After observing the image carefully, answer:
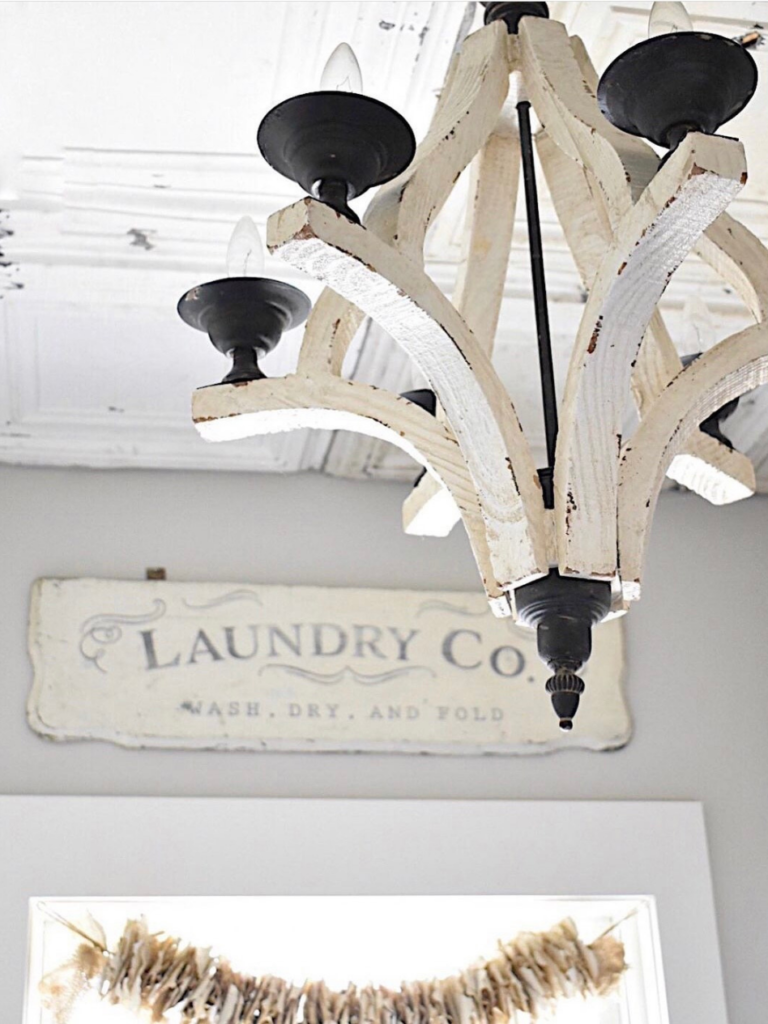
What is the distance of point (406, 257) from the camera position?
0.95 metres

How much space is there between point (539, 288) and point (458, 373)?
0.74 ft

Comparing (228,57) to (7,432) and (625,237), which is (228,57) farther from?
(7,432)

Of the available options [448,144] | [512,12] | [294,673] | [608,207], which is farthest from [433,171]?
[294,673]

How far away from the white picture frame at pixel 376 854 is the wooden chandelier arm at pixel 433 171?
0.96 metres

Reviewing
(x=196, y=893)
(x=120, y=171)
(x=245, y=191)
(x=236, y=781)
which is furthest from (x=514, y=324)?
(x=196, y=893)

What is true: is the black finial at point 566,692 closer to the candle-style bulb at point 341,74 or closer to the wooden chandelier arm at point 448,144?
the wooden chandelier arm at point 448,144

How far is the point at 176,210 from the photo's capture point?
1646mm

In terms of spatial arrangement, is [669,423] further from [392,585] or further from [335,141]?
[392,585]

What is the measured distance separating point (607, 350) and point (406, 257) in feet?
0.52

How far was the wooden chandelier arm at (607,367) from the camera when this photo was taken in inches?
35.0

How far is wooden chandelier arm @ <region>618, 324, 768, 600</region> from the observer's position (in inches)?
39.3

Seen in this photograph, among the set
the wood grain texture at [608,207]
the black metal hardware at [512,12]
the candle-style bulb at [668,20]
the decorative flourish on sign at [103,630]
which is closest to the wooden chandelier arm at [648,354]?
the wood grain texture at [608,207]

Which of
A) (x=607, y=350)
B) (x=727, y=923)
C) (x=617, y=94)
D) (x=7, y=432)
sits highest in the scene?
(x=7, y=432)

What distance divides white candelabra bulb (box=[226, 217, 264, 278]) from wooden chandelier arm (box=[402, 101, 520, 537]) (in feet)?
0.63
